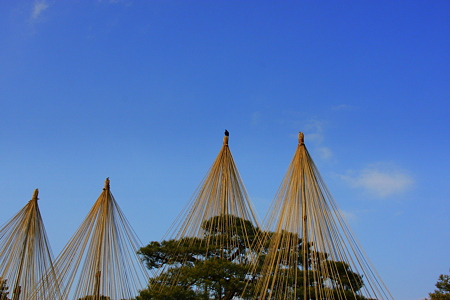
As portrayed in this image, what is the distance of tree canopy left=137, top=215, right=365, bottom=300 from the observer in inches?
585

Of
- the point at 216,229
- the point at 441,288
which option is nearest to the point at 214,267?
the point at 216,229

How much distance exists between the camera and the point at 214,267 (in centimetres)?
1535

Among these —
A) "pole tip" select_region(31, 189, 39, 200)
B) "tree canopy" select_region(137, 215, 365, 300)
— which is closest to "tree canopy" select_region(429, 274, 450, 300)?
"tree canopy" select_region(137, 215, 365, 300)

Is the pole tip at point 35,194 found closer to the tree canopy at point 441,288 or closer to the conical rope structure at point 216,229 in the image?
the conical rope structure at point 216,229

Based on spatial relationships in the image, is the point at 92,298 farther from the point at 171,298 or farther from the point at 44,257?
the point at 44,257

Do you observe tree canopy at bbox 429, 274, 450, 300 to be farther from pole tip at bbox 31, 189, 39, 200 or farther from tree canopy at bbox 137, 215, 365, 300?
pole tip at bbox 31, 189, 39, 200

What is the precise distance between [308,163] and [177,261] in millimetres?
7222

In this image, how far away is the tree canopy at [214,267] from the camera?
48.8 ft

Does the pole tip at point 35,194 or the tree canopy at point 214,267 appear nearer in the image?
the tree canopy at point 214,267

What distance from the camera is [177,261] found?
1742 cm

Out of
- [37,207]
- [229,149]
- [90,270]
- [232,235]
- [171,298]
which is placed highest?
[229,149]

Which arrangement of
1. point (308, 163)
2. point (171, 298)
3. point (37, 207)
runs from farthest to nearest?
1. point (37, 207)
2. point (171, 298)
3. point (308, 163)

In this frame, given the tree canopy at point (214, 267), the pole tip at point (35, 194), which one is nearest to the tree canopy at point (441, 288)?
the tree canopy at point (214, 267)

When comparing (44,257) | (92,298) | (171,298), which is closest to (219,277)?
(171,298)
